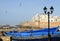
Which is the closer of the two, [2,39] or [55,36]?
[2,39]

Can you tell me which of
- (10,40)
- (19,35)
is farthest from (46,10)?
(19,35)

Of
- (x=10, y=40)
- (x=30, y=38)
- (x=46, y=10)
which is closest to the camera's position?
(x=46, y=10)

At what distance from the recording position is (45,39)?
21.0 metres

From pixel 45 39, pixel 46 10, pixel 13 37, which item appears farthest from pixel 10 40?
pixel 46 10

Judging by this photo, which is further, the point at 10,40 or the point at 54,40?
the point at 54,40

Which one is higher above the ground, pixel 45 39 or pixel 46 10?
pixel 46 10

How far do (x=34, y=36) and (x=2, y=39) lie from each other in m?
3.12

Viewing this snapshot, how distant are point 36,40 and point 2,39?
3.26 m

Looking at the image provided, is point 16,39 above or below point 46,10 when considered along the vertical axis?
below

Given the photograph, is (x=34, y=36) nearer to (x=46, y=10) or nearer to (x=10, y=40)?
(x=10, y=40)

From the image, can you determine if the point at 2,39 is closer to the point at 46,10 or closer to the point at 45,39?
the point at 45,39

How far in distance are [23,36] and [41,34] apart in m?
1.96

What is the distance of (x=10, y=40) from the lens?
62.5 feet

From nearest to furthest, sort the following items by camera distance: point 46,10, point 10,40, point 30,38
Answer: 1. point 46,10
2. point 10,40
3. point 30,38
